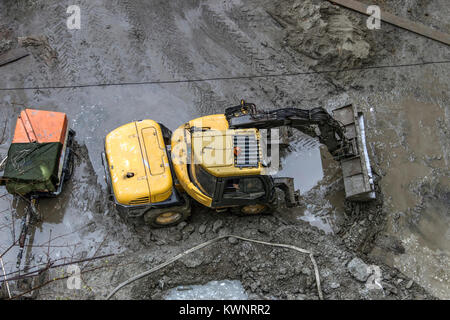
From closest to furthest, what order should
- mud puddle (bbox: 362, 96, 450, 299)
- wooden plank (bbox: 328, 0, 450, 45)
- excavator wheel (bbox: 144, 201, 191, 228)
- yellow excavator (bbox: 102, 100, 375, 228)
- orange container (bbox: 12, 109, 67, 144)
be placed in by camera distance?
yellow excavator (bbox: 102, 100, 375, 228) < excavator wheel (bbox: 144, 201, 191, 228) < mud puddle (bbox: 362, 96, 450, 299) < orange container (bbox: 12, 109, 67, 144) < wooden plank (bbox: 328, 0, 450, 45)

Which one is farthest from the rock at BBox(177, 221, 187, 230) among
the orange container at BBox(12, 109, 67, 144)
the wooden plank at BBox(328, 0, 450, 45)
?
the wooden plank at BBox(328, 0, 450, 45)

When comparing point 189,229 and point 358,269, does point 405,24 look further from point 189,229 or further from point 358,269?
point 189,229

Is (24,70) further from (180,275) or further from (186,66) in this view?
(180,275)

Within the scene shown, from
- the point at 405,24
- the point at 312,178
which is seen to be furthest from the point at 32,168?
the point at 405,24

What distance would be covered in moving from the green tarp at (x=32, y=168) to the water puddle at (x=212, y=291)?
3.44 m

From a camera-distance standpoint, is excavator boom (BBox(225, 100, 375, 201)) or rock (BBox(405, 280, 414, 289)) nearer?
rock (BBox(405, 280, 414, 289))

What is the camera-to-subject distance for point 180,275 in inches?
282

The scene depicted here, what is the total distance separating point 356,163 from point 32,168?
6905mm

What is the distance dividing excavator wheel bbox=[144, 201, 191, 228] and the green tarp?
7.30 ft

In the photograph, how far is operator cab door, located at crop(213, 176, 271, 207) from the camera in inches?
276

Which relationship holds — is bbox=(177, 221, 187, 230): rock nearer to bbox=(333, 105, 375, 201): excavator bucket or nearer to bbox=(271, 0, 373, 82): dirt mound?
bbox=(333, 105, 375, 201): excavator bucket

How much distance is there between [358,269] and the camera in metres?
7.16

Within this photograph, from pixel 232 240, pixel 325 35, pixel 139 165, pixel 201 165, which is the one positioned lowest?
pixel 232 240

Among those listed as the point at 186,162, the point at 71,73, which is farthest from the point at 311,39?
the point at 71,73
